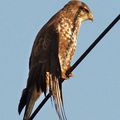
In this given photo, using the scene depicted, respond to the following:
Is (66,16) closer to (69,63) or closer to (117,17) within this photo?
(69,63)

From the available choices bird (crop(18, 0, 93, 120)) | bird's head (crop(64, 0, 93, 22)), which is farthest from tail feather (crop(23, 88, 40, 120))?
bird's head (crop(64, 0, 93, 22))

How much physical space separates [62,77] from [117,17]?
2262mm

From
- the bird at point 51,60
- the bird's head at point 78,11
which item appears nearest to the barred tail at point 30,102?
the bird at point 51,60

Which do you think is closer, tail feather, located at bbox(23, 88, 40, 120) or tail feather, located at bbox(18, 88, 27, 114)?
tail feather, located at bbox(23, 88, 40, 120)

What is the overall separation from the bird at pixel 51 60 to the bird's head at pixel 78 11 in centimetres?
23

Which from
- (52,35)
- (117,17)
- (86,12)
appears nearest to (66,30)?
(52,35)

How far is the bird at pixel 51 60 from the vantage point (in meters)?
8.65

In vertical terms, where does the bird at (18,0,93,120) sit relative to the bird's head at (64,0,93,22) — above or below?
below

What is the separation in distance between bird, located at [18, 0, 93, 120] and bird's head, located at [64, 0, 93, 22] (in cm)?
23

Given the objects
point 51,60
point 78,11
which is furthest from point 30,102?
point 78,11

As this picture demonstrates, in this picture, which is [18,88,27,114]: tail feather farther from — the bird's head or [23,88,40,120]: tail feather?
the bird's head

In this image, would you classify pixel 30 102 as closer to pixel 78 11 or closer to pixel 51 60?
pixel 51 60

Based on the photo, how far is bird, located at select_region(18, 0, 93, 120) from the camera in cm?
865

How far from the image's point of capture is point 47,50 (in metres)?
9.16
